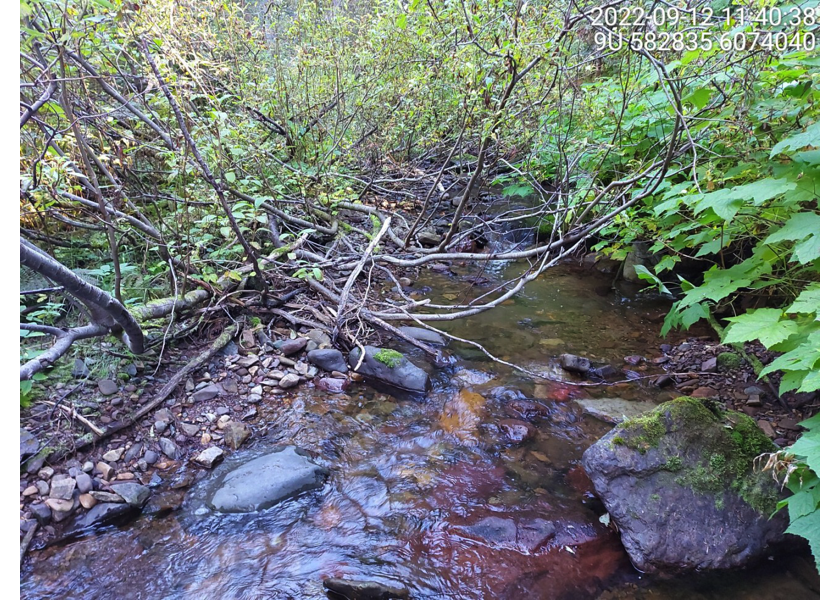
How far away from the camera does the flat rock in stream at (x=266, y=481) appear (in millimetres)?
2793

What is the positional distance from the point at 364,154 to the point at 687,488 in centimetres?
588

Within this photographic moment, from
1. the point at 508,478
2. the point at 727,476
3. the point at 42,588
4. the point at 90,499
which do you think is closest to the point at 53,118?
the point at 90,499

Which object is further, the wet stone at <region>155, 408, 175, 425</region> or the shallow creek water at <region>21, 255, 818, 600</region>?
the wet stone at <region>155, 408, 175, 425</region>

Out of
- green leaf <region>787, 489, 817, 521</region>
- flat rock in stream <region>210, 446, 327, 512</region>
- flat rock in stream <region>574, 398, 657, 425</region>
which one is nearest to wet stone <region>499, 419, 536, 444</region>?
flat rock in stream <region>574, 398, 657, 425</region>

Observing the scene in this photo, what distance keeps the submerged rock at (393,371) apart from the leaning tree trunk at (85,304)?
1.89 m

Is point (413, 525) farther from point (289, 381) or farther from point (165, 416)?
point (165, 416)

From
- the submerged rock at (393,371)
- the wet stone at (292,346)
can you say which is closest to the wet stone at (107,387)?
the wet stone at (292,346)

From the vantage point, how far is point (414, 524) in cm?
277

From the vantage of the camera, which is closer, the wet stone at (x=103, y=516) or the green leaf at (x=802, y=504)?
the green leaf at (x=802, y=504)

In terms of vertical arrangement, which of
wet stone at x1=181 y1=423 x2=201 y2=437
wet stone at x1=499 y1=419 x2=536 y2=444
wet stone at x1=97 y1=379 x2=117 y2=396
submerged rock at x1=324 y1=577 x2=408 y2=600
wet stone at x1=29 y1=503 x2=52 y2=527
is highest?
wet stone at x1=97 y1=379 x2=117 y2=396

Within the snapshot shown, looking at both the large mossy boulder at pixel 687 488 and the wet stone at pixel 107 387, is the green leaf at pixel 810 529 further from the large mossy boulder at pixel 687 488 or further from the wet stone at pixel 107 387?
the wet stone at pixel 107 387

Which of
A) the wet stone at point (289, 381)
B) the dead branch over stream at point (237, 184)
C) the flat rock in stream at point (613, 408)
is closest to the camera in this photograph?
the dead branch over stream at point (237, 184)

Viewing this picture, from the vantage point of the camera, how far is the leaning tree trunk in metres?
2.08

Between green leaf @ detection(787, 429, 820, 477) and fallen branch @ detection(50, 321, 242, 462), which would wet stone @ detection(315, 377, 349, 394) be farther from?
green leaf @ detection(787, 429, 820, 477)
